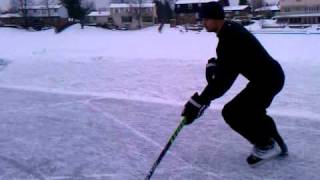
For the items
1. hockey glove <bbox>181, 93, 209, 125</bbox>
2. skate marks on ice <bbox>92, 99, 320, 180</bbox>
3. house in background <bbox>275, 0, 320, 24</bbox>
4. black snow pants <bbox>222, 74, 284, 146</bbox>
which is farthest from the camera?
house in background <bbox>275, 0, 320, 24</bbox>

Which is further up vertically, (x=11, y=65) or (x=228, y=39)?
(x=228, y=39)

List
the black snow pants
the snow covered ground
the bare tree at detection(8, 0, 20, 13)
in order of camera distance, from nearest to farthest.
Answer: the black snow pants < the snow covered ground < the bare tree at detection(8, 0, 20, 13)

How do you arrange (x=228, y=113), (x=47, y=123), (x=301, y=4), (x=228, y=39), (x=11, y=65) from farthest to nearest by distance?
(x=301, y=4)
(x=11, y=65)
(x=47, y=123)
(x=228, y=113)
(x=228, y=39)

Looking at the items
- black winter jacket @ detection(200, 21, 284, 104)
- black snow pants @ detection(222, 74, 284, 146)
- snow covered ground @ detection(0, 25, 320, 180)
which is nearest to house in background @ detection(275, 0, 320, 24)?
snow covered ground @ detection(0, 25, 320, 180)

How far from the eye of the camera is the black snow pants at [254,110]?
157 inches

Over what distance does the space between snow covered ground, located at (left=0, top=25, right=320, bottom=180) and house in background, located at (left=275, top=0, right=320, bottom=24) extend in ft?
143

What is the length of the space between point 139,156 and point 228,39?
1553mm

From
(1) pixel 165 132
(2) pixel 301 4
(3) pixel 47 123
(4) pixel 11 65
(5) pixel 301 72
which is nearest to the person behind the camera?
(1) pixel 165 132

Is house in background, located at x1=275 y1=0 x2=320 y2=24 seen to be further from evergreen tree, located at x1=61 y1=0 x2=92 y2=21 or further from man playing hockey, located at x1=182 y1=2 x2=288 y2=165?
man playing hockey, located at x1=182 y1=2 x2=288 y2=165

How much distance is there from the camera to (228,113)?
13.5 feet

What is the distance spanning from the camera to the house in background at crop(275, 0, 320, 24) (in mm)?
54344

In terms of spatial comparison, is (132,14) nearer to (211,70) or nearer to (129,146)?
(129,146)

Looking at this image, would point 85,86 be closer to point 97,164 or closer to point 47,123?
point 47,123

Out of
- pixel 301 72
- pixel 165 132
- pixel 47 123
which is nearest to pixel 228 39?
pixel 165 132
